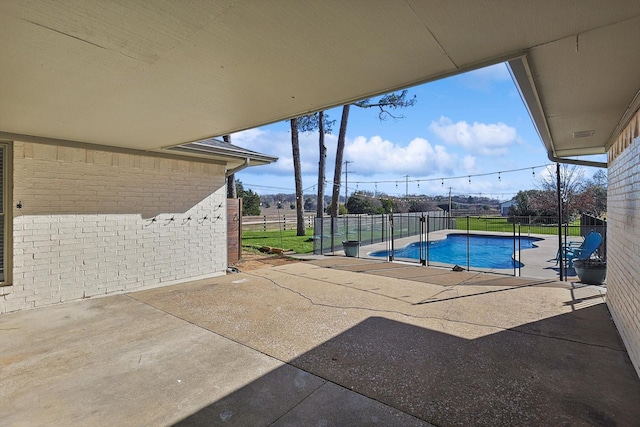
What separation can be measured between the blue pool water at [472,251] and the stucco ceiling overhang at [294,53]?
9.12m

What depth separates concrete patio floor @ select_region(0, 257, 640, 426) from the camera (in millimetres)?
2156

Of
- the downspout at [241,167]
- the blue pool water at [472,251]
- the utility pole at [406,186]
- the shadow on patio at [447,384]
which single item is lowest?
the blue pool water at [472,251]

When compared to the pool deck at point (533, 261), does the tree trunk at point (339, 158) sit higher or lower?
higher

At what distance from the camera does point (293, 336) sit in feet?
11.3

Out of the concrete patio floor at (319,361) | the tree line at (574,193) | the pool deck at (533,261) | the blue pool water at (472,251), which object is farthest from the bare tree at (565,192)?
the concrete patio floor at (319,361)

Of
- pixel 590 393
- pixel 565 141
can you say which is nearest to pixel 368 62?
pixel 590 393

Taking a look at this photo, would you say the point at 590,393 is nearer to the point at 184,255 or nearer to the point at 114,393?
the point at 114,393

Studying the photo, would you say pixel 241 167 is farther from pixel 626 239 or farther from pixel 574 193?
pixel 574 193

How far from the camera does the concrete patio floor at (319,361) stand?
7.07ft

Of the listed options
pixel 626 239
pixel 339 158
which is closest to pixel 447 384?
pixel 626 239

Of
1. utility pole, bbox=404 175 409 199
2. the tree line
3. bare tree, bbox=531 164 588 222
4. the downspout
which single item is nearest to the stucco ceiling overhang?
the downspout

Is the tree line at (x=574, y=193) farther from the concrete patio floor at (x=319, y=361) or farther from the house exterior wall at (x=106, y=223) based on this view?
the house exterior wall at (x=106, y=223)

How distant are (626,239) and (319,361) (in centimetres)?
325

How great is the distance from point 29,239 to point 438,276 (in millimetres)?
6745
